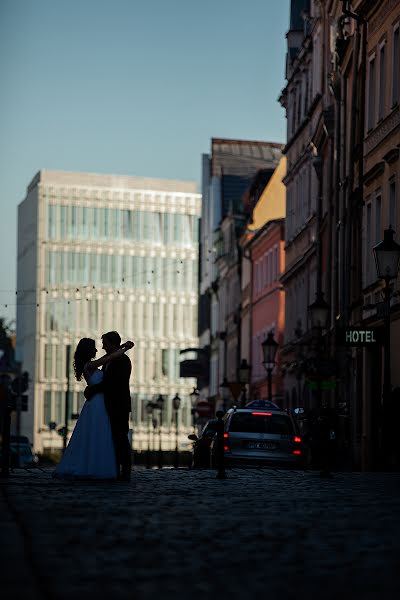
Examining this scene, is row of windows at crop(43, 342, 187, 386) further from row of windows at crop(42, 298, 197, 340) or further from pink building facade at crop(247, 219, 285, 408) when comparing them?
pink building facade at crop(247, 219, 285, 408)

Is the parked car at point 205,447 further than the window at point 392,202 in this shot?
Yes

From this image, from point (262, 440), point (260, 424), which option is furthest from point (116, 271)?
point (262, 440)

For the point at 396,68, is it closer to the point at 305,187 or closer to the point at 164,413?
the point at 305,187

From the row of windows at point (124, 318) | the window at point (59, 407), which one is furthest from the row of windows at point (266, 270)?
the row of windows at point (124, 318)

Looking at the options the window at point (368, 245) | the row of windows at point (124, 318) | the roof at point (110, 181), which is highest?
the roof at point (110, 181)

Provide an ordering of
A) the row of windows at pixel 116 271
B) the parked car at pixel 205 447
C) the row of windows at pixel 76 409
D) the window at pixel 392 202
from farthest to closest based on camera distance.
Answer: the row of windows at pixel 116 271 → the row of windows at pixel 76 409 → the parked car at pixel 205 447 → the window at pixel 392 202

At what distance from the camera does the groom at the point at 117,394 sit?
1992 cm

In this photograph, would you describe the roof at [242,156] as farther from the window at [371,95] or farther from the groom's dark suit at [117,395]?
the groom's dark suit at [117,395]

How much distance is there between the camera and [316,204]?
54812 millimetres

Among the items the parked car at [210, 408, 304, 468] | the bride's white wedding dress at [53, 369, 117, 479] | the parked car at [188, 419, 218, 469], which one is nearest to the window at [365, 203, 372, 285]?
the parked car at [188, 419, 218, 469]

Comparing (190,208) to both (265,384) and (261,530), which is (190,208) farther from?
(261,530)

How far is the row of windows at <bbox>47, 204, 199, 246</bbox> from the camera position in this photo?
470ft

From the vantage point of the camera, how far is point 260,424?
30656 millimetres

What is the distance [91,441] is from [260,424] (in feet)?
35.9
